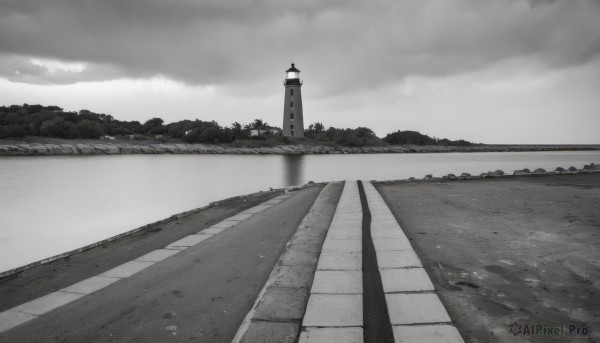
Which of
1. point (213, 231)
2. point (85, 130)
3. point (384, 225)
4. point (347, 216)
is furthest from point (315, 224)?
point (85, 130)

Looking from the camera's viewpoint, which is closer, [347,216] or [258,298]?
[258,298]

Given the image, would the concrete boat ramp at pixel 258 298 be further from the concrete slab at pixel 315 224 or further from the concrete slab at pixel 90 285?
the concrete slab at pixel 315 224

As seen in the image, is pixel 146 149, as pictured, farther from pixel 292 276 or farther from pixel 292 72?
pixel 292 276

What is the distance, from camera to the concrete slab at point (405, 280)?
3.70 meters

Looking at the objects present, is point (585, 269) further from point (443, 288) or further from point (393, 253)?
point (393, 253)

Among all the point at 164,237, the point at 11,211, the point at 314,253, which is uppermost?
the point at 314,253

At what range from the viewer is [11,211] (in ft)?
55.6

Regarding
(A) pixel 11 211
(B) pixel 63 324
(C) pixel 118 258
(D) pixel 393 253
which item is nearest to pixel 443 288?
(D) pixel 393 253

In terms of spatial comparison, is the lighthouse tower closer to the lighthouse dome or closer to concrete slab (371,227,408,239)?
the lighthouse dome

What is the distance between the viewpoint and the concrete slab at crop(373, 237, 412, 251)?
504cm

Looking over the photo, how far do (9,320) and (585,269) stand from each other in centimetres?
631

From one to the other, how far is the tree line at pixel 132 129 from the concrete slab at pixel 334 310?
99522mm

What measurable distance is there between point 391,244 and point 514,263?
154 centimetres

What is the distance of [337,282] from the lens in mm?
3928
